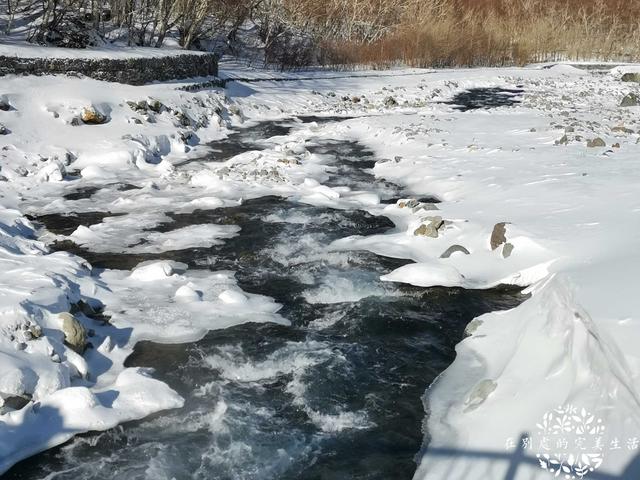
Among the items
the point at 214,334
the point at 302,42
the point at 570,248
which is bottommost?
the point at 214,334

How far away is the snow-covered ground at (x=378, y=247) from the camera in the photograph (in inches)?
108

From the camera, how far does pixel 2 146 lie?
761 cm

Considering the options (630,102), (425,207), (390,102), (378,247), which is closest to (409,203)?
(425,207)

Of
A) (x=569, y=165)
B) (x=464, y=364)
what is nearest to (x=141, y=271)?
(x=464, y=364)

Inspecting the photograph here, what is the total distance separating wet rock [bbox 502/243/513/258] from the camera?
474 centimetres

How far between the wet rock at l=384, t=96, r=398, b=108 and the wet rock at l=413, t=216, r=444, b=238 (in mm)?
9864

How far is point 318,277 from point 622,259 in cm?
200

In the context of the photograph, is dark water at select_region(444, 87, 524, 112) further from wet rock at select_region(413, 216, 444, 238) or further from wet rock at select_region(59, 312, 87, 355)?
wet rock at select_region(59, 312, 87, 355)

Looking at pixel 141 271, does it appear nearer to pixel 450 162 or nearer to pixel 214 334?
pixel 214 334

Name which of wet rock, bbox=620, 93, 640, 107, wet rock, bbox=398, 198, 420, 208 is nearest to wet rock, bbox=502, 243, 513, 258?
wet rock, bbox=398, 198, 420, 208

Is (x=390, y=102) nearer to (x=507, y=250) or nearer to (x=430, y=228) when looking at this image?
(x=430, y=228)

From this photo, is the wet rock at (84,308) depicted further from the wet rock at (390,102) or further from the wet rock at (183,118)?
the wet rock at (390,102)

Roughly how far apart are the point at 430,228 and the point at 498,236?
2.14 feet

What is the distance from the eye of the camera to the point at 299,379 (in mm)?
3287
